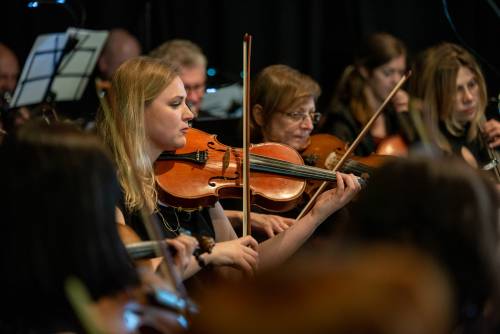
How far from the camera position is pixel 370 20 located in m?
4.68

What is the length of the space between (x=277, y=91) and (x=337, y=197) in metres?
0.65

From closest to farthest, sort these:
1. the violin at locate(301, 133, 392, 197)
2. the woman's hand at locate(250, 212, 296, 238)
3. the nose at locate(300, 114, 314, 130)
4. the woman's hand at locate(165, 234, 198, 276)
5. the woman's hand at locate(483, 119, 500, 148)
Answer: the woman's hand at locate(165, 234, 198, 276)
the woman's hand at locate(250, 212, 296, 238)
the violin at locate(301, 133, 392, 197)
the nose at locate(300, 114, 314, 130)
the woman's hand at locate(483, 119, 500, 148)

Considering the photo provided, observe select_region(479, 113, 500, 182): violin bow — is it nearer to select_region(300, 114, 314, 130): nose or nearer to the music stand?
select_region(300, 114, 314, 130): nose

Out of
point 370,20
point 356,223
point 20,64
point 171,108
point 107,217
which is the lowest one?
point 20,64

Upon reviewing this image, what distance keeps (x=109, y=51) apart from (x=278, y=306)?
144 inches

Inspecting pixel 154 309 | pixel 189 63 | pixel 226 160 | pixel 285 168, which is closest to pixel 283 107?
pixel 285 168

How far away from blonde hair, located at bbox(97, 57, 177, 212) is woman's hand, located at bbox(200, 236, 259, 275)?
241mm

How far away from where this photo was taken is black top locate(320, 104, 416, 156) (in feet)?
12.0

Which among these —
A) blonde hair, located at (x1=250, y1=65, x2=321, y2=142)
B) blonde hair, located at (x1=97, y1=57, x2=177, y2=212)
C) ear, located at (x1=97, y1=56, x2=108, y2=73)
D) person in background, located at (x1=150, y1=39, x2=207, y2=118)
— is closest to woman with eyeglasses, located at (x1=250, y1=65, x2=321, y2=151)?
blonde hair, located at (x1=250, y1=65, x2=321, y2=142)

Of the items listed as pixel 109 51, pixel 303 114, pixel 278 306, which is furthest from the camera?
pixel 109 51

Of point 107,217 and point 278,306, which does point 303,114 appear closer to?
point 107,217

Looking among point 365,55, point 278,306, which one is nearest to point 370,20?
point 365,55

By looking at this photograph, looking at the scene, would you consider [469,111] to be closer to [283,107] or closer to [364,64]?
[364,64]

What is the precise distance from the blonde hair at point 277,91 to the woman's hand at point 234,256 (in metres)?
0.97
